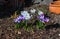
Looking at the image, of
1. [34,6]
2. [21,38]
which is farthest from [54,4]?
[21,38]

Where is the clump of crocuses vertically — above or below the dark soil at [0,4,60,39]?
above

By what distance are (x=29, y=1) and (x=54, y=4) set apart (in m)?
1.02

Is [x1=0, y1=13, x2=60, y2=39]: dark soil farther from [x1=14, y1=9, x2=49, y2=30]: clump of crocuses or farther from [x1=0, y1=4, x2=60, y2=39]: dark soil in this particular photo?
[x1=14, y1=9, x2=49, y2=30]: clump of crocuses

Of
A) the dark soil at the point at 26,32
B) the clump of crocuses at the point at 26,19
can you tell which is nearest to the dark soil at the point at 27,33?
the dark soil at the point at 26,32

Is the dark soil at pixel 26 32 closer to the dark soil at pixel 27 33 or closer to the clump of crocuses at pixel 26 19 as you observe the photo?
the dark soil at pixel 27 33

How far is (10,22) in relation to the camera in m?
5.37

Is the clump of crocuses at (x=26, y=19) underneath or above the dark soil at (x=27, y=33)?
above

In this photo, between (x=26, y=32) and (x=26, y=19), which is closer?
(x=26, y=19)

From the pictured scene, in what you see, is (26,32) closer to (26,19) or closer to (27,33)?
(27,33)

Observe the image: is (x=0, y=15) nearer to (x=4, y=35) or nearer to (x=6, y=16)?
(x=6, y=16)

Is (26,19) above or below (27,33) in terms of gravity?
above

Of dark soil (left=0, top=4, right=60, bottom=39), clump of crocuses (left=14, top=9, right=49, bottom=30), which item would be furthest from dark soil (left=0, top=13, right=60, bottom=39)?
clump of crocuses (left=14, top=9, right=49, bottom=30)

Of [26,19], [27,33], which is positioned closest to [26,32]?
[27,33]

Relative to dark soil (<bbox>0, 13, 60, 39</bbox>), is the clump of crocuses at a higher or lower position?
higher
